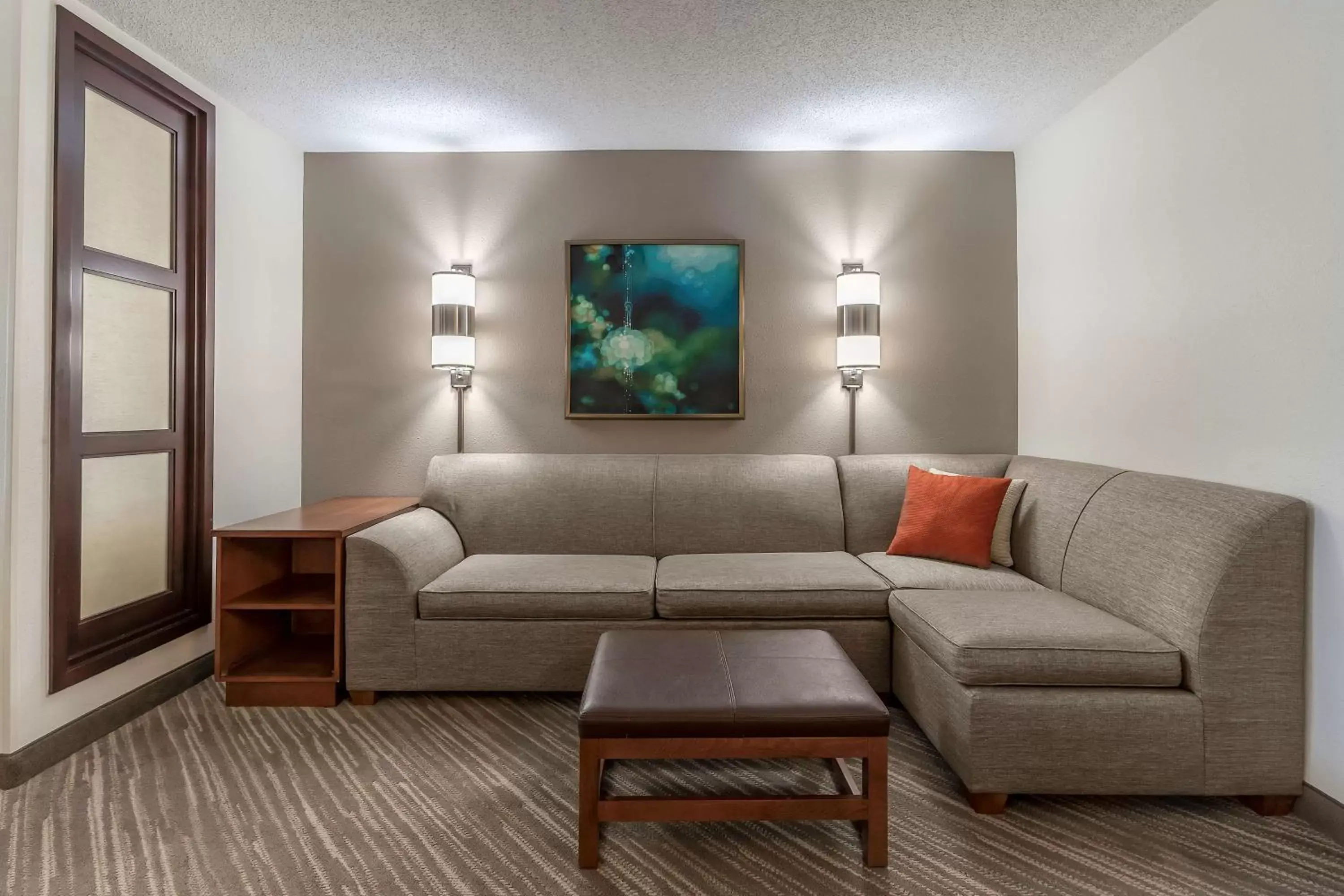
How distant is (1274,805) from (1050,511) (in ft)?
3.61

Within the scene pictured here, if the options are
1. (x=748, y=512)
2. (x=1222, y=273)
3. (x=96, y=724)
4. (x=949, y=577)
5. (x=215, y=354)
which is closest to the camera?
(x=1222, y=273)

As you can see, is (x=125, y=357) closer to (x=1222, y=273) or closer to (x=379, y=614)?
(x=379, y=614)

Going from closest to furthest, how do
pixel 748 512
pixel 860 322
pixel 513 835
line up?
pixel 513 835 < pixel 748 512 < pixel 860 322

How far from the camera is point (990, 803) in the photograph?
73.8 inches

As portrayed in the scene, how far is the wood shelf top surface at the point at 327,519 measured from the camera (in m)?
2.49

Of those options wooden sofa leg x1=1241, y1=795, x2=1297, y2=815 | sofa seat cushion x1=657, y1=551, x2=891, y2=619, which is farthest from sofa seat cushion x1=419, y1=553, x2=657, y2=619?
wooden sofa leg x1=1241, y1=795, x2=1297, y2=815

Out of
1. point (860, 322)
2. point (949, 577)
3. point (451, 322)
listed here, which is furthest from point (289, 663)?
point (860, 322)

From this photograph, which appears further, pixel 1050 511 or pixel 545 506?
pixel 545 506

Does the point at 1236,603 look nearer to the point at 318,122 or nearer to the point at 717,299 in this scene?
the point at 717,299

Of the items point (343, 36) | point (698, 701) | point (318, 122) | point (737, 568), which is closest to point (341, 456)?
point (318, 122)

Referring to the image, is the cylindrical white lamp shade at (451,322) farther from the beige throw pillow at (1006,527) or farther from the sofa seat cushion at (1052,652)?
the beige throw pillow at (1006,527)

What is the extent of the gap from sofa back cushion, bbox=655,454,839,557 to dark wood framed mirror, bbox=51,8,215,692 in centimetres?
200

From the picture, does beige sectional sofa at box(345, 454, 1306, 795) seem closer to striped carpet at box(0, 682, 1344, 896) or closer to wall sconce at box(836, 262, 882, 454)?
striped carpet at box(0, 682, 1344, 896)

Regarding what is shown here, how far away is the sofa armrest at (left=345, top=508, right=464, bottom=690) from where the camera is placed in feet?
8.23
